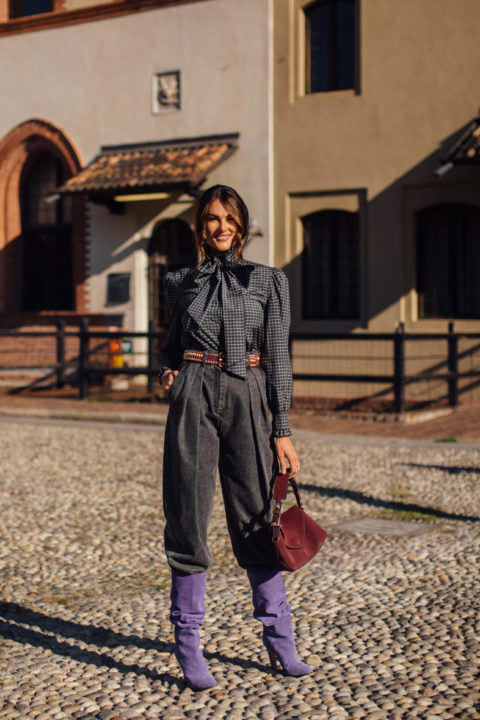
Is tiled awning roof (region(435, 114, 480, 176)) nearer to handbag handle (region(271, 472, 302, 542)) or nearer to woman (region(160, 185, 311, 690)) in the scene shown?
woman (region(160, 185, 311, 690))

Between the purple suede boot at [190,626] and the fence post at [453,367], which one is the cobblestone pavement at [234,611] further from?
the fence post at [453,367]

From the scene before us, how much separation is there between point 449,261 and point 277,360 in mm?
12930

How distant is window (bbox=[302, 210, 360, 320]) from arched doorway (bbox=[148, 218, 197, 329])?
246cm

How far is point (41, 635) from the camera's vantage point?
14.3 feet

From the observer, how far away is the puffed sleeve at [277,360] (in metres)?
3.70

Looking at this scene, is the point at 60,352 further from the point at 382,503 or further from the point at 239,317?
the point at 239,317

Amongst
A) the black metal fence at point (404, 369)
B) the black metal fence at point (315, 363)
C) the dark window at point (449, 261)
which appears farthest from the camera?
the dark window at point (449, 261)

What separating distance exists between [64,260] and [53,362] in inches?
112

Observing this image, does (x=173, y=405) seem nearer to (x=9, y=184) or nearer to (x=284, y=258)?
(x=284, y=258)

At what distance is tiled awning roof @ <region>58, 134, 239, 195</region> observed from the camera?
17.0 m

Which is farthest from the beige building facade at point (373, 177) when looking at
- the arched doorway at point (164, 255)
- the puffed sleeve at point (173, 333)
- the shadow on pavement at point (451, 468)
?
the puffed sleeve at point (173, 333)

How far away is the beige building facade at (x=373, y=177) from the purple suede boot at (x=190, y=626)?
12040 millimetres

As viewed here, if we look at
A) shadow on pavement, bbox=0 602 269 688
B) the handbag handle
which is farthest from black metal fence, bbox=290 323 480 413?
the handbag handle

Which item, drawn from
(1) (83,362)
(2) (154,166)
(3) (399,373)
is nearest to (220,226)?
(3) (399,373)
